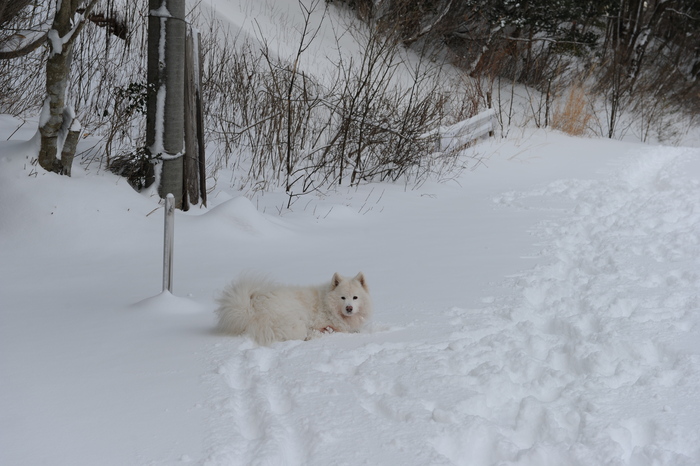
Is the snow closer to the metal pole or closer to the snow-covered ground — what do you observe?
the snow-covered ground

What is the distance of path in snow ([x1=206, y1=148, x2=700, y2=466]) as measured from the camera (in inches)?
99.7

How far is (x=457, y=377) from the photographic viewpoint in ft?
10.4

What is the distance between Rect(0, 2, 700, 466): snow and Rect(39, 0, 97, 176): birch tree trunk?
0.14m

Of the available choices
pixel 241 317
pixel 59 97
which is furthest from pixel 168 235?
pixel 59 97

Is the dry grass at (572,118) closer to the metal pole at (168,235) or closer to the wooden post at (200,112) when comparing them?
the wooden post at (200,112)

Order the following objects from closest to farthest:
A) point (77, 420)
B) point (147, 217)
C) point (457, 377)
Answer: point (77, 420), point (457, 377), point (147, 217)

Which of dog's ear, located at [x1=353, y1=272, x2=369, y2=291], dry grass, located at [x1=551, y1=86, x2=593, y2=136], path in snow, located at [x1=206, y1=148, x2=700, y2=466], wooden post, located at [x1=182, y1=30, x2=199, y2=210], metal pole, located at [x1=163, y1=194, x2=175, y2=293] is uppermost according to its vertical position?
dry grass, located at [x1=551, y1=86, x2=593, y2=136]

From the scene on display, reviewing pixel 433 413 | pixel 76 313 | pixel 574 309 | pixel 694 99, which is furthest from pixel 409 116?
pixel 694 99

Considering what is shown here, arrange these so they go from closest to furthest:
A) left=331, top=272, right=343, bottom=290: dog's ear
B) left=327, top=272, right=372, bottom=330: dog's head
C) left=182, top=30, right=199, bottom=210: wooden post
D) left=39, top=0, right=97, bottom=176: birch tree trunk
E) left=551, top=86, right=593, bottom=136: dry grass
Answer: left=327, top=272, right=372, bottom=330: dog's head < left=331, top=272, right=343, bottom=290: dog's ear < left=39, top=0, right=97, bottom=176: birch tree trunk < left=182, top=30, right=199, bottom=210: wooden post < left=551, top=86, right=593, bottom=136: dry grass

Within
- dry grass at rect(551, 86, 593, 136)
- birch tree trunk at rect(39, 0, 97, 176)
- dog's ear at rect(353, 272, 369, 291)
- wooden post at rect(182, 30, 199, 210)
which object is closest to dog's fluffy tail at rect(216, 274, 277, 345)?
dog's ear at rect(353, 272, 369, 291)

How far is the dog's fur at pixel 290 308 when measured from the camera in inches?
142

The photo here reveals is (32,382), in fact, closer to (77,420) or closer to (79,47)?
(77,420)

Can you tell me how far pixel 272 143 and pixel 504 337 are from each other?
5605 millimetres

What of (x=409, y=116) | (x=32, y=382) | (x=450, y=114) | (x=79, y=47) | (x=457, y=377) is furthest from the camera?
(x=450, y=114)
